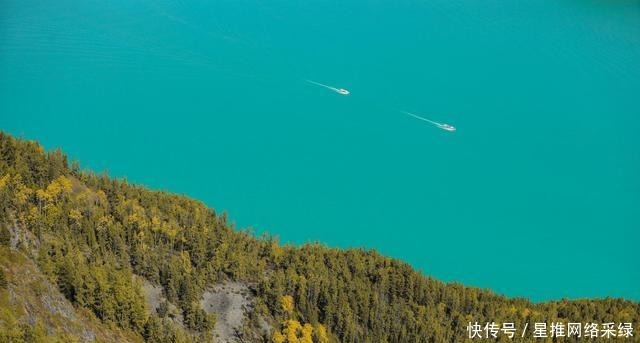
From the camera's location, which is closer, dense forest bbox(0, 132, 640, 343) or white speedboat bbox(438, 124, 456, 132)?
dense forest bbox(0, 132, 640, 343)

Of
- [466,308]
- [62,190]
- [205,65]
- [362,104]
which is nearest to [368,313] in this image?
[466,308]

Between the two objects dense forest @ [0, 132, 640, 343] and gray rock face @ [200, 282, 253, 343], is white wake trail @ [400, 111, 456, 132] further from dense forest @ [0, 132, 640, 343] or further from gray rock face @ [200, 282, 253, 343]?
gray rock face @ [200, 282, 253, 343]

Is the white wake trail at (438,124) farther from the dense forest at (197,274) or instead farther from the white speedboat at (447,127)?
the dense forest at (197,274)

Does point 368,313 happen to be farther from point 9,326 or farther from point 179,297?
point 9,326

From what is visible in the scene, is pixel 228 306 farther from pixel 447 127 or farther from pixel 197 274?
pixel 447 127

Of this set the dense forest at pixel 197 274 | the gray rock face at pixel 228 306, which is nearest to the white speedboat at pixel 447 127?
the dense forest at pixel 197 274

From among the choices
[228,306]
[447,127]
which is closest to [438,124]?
[447,127]

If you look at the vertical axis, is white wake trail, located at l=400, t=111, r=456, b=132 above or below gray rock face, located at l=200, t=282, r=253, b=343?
above

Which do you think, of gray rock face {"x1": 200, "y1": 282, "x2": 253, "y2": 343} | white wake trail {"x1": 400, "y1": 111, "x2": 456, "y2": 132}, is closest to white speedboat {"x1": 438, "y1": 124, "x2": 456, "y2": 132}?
white wake trail {"x1": 400, "y1": 111, "x2": 456, "y2": 132}
